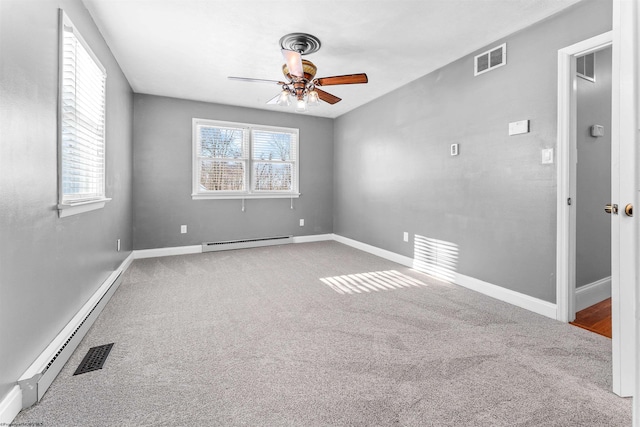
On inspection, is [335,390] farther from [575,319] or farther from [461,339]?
[575,319]

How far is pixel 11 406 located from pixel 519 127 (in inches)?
151

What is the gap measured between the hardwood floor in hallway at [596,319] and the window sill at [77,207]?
380cm

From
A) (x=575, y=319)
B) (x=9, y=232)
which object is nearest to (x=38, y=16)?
(x=9, y=232)

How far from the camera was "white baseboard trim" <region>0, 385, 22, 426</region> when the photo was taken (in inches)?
49.1

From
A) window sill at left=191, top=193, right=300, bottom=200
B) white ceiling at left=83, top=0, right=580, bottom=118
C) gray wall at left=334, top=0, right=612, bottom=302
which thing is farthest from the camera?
window sill at left=191, top=193, right=300, bottom=200

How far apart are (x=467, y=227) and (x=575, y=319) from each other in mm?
1179

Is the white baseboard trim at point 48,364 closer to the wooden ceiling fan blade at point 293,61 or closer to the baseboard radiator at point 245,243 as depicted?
the baseboard radiator at point 245,243

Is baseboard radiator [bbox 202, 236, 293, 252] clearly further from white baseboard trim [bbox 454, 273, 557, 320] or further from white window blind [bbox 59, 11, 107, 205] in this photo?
white baseboard trim [bbox 454, 273, 557, 320]

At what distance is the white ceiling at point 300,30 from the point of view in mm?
2348

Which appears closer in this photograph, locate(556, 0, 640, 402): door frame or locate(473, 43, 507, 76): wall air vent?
locate(556, 0, 640, 402): door frame

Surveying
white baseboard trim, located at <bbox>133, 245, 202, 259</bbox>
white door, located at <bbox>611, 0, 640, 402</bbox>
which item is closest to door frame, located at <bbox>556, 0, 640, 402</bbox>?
white door, located at <bbox>611, 0, 640, 402</bbox>

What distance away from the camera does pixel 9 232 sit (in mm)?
1324

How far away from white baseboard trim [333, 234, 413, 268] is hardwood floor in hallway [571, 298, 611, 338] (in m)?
1.83

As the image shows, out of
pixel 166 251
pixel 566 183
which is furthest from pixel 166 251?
pixel 566 183
